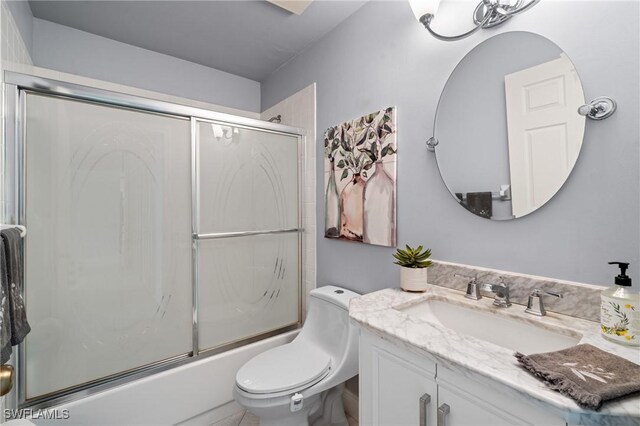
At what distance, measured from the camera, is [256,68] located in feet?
7.85

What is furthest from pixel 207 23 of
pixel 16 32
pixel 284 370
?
pixel 284 370

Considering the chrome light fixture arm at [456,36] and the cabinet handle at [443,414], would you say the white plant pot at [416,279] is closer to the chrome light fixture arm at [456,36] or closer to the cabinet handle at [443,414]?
the cabinet handle at [443,414]

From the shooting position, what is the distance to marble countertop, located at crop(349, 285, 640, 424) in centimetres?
51

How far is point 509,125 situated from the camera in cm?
104

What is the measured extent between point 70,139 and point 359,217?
1.45 meters

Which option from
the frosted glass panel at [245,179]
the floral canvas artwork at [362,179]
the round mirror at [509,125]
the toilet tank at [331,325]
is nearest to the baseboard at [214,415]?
the toilet tank at [331,325]

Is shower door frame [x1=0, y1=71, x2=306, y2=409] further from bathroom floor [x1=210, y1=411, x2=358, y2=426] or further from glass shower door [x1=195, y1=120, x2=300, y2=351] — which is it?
bathroom floor [x1=210, y1=411, x2=358, y2=426]

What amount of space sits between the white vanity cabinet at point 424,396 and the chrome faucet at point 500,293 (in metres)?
0.41

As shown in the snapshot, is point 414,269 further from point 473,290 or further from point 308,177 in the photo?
point 308,177

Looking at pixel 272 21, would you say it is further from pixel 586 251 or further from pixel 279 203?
pixel 586 251

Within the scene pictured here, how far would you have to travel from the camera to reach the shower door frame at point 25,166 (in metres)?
1.14

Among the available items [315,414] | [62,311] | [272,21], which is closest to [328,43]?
[272,21]

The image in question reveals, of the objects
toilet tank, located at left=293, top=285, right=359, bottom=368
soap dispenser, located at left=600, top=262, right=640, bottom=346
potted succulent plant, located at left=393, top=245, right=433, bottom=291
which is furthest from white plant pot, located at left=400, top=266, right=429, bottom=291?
soap dispenser, located at left=600, top=262, right=640, bottom=346

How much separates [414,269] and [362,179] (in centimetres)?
61
